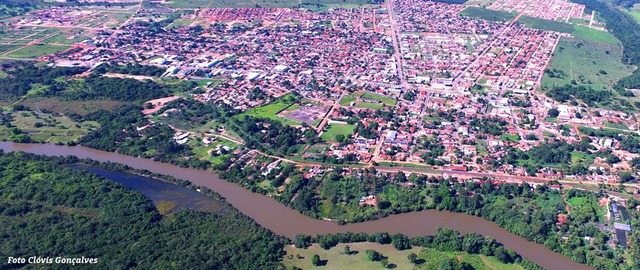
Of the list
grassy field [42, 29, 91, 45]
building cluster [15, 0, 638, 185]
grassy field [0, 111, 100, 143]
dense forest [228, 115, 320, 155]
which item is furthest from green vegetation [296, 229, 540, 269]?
grassy field [42, 29, 91, 45]

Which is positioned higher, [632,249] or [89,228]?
[89,228]

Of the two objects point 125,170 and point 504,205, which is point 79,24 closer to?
point 125,170

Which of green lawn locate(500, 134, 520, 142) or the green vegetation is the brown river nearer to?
the green vegetation

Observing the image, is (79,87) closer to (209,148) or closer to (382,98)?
A: (209,148)

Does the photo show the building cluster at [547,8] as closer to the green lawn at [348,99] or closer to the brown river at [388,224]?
the green lawn at [348,99]

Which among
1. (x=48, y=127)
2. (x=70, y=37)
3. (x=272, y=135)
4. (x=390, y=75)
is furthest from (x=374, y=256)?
(x=70, y=37)

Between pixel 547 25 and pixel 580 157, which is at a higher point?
pixel 547 25

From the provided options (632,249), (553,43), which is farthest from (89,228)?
(553,43)
